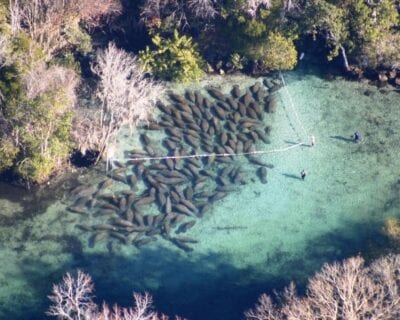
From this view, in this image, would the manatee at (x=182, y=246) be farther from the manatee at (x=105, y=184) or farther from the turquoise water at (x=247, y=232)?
the manatee at (x=105, y=184)

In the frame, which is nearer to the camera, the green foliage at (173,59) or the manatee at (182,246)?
the manatee at (182,246)

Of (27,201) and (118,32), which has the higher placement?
(118,32)

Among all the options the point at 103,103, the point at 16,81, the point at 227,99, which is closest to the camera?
the point at 16,81

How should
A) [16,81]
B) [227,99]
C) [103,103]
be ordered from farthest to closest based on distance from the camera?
[227,99]
[103,103]
[16,81]

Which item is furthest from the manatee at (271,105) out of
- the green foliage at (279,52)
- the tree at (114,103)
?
the tree at (114,103)

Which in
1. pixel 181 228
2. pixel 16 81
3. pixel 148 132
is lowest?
pixel 181 228

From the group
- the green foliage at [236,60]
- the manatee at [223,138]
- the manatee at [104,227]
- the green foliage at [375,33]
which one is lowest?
the manatee at [104,227]

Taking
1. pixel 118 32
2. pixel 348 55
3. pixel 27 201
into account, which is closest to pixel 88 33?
pixel 118 32

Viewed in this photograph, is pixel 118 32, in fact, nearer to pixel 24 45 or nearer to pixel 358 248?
pixel 24 45
